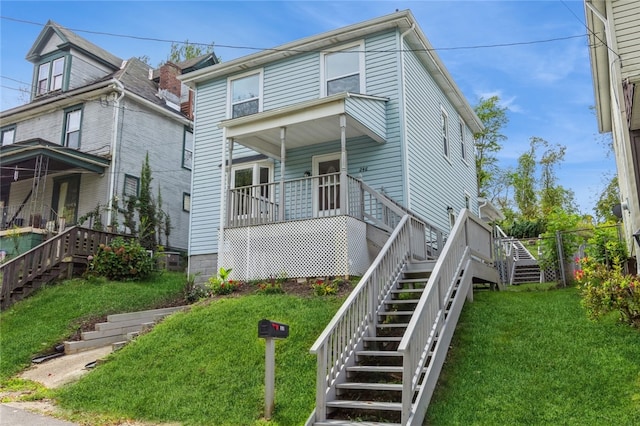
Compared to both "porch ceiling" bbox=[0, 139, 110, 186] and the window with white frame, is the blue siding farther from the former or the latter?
"porch ceiling" bbox=[0, 139, 110, 186]

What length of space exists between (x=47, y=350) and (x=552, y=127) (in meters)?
36.9

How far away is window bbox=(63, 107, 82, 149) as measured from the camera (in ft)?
65.4

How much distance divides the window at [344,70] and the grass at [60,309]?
7.39 m

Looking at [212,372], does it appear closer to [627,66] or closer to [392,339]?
[392,339]

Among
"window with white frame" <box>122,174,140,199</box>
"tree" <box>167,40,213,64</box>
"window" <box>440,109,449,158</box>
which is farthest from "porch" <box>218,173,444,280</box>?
"tree" <box>167,40,213,64</box>

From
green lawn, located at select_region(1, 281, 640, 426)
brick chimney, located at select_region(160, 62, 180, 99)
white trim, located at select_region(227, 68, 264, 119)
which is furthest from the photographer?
brick chimney, located at select_region(160, 62, 180, 99)

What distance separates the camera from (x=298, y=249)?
11281 mm

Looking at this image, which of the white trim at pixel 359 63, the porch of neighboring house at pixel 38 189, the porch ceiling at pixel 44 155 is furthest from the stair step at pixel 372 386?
the porch ceiling at pixel 44 155

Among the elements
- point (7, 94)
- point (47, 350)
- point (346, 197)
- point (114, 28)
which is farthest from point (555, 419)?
point (7, 94)

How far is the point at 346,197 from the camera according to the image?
10984 millimetres

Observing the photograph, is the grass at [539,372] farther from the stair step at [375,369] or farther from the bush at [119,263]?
the bush at [119,263]

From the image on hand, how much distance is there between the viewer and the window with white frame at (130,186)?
18984 millimetres

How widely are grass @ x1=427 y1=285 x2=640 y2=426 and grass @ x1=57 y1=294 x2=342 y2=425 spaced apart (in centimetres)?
185

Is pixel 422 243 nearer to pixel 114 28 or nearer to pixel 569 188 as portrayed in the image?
pixel 114 28
